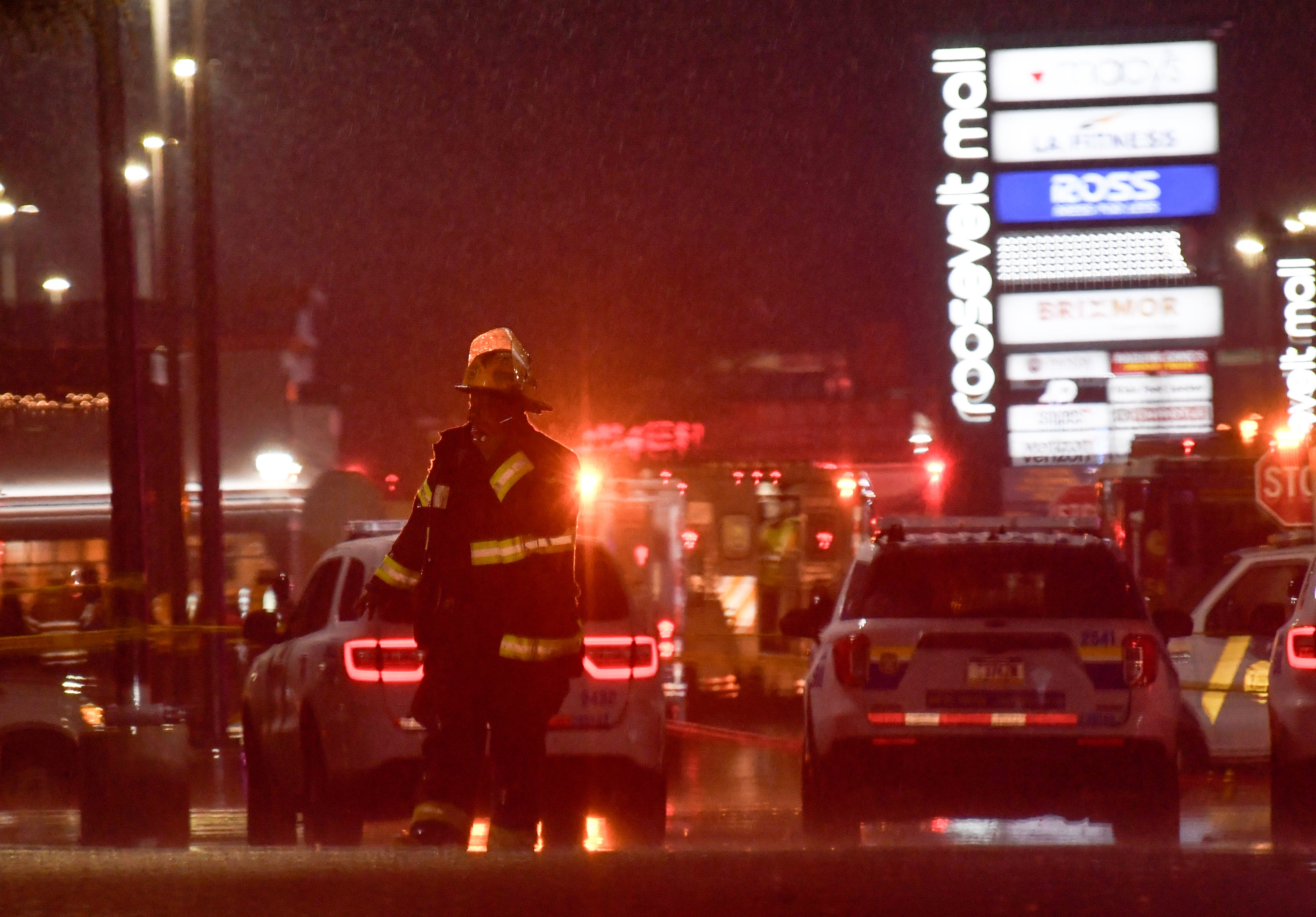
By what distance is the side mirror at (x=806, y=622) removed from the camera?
34.1ft

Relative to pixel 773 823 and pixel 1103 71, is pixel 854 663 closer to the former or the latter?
pixel 773 823

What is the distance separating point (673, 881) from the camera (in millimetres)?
5617

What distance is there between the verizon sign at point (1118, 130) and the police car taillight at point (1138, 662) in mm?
43868

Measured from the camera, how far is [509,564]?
5957 mm

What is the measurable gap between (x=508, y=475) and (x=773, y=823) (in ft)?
18.2

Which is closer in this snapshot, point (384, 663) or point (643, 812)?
point (384, 663)

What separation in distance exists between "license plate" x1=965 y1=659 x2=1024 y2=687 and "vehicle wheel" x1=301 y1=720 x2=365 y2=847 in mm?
2804

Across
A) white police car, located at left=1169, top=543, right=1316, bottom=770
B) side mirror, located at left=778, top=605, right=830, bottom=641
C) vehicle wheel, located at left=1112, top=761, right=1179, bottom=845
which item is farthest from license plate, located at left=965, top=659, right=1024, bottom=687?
white police car, located at left=1169, top=543, right=1316, bottom=770

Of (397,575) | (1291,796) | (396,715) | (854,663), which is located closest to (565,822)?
(396,715)

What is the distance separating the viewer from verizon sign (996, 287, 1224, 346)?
168 ft

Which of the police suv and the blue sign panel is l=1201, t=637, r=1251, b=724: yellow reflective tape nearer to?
the police suv

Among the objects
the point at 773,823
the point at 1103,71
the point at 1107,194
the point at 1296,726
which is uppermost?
the point at 1103,71

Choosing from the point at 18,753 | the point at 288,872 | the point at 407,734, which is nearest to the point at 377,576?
the point at 288,872

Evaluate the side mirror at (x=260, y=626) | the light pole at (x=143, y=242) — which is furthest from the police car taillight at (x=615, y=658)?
the light pole at (x=143, y=242)
